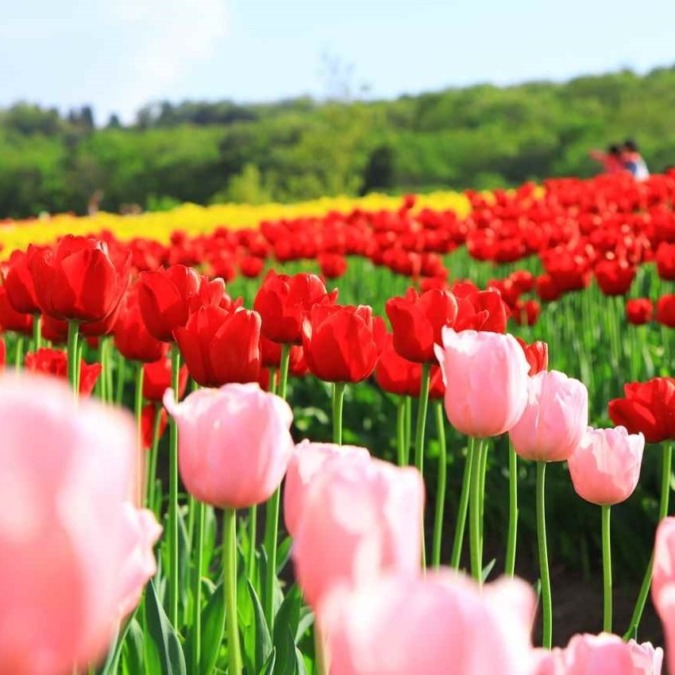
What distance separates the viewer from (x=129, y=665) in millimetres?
1950

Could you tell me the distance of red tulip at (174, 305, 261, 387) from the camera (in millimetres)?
1699

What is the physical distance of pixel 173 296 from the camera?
1.95 m

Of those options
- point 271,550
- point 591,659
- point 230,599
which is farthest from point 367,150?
point 591,659

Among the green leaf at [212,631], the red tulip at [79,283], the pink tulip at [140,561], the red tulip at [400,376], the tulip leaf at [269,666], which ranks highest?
the red tulip at [79,283]

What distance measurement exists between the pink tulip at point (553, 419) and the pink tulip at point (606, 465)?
1.2 inches

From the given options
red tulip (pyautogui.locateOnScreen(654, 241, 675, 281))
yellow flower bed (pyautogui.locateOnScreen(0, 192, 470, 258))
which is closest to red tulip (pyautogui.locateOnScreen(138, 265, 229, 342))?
red tulip (pyautogui.locateOnScreen(654, 241, 675, 281))

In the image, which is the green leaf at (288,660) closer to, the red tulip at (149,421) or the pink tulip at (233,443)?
the pink tulip at (233,443)

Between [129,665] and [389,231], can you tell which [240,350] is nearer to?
[129,665]

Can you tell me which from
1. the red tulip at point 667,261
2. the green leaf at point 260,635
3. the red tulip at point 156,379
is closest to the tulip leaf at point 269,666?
the green leaf at point 260,635

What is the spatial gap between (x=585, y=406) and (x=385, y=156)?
1381 inches

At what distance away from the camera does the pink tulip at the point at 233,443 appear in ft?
3.50

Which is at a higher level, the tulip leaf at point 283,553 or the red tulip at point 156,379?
the red tulip at point 156,379

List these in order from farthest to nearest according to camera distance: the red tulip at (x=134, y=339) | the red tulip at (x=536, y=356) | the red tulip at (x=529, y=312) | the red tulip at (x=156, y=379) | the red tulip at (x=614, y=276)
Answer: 1. the red tulip at (x=529, y=312)
2. the red tulip at (x=614, y=276)
3. the red tulip at (x=156, y=379)
4. the red tulip at (x=134, y=339)
5. the red tulip at (x=536, y=356)

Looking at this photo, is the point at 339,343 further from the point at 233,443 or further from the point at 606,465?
the point at 233,443
